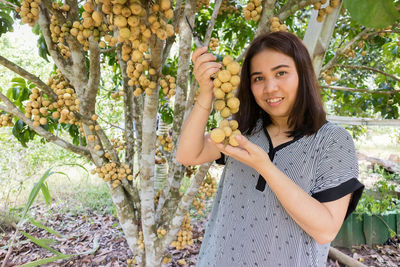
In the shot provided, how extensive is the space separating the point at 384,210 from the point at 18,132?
4177 millimetres

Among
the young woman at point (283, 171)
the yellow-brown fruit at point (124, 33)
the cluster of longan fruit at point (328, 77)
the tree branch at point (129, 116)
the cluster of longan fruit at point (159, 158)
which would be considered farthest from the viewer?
the cluster of longan fruit at point (159, 158)

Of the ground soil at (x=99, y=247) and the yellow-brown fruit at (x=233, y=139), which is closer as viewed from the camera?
the yellow-brown fruit at (x=233, y=139)

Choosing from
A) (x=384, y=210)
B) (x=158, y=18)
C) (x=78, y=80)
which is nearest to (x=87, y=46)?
(x=78, y=80)

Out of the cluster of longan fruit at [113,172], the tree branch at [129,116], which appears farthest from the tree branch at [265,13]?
the cluster of longan fruit at [113,172]

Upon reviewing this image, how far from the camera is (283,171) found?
3.80 feet

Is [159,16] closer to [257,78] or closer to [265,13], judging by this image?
[257,78]

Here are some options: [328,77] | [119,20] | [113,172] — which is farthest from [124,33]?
[328,77]

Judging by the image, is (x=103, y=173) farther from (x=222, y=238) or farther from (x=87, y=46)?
(x=222, y=238)

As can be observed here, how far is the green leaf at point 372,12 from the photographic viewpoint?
23.3 inches

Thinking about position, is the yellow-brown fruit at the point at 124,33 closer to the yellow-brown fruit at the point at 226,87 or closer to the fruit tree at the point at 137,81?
the fruit tree at the point at 137,81

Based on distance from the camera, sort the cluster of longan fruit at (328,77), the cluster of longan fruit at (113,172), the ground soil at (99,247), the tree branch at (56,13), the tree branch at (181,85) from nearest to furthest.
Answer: the tree branch at (56,13) < the tree branch at (181,85) < the cluster of longan fruit at (113,172) < the cluster of longan fruit at (328,77) < the ground soil at (99,247)

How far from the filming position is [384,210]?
11.4ft

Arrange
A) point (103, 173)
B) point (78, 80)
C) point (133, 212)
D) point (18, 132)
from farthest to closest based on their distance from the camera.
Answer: point (18, 132) → point (133, 212) → point (103, 173) → point (78, 80)

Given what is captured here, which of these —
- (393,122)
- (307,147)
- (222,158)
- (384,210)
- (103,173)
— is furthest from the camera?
(384,210)
